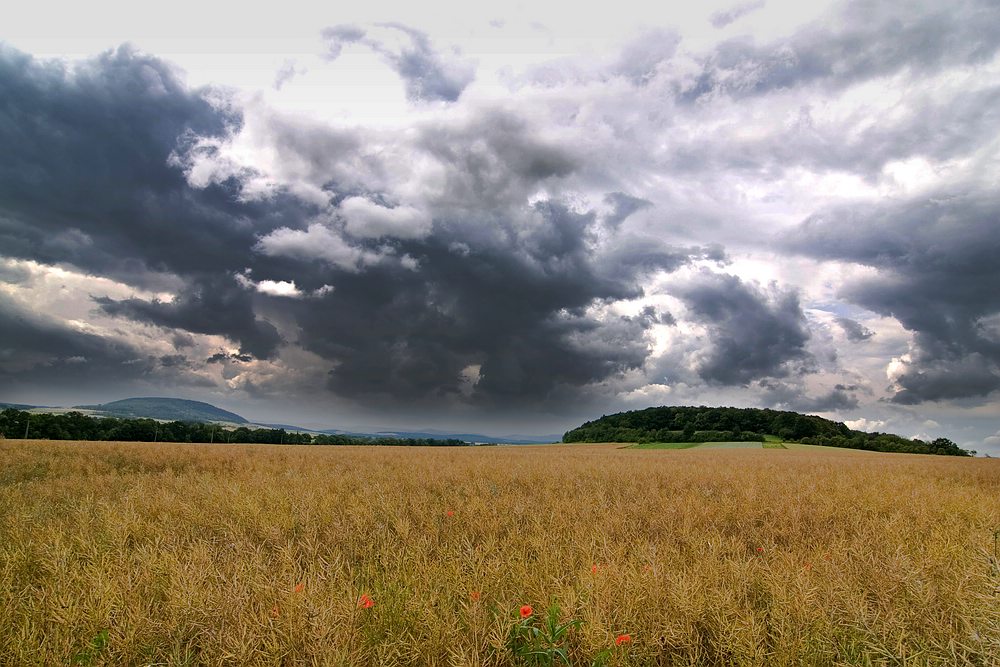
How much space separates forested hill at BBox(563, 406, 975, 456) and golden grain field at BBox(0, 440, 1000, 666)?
7493 centimetres

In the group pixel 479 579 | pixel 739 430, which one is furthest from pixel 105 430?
pixel 739 430

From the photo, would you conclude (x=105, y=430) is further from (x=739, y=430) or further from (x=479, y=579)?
(x=739, y=430)

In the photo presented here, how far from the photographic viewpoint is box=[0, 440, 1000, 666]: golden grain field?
10.3 ft

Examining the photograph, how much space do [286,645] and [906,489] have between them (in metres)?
12.0

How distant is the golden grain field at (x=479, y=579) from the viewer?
3.15 m

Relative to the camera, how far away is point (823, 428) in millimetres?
81062

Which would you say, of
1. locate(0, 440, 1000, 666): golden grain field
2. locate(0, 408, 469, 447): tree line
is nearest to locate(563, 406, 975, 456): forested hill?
locate(0, 408, 469, 447): tree line

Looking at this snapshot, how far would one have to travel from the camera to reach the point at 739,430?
81375 millimetres

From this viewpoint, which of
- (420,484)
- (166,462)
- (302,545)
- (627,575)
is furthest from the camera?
(166,462)

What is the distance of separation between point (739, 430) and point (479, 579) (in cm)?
8823

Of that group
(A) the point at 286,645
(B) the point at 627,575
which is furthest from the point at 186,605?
(B) the point at 627,575

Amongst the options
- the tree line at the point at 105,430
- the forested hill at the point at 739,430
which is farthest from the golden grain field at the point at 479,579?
the forested hill at the point at 739,430

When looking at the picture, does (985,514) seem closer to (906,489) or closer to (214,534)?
(906,489)

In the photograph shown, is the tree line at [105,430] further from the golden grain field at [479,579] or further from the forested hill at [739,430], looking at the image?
the golden grain field at [479,579]
